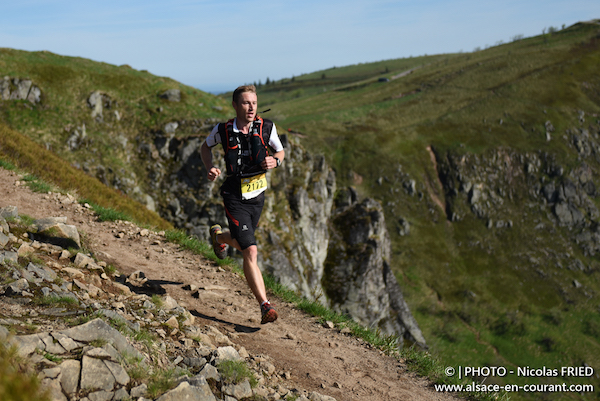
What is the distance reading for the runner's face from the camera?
258 inches

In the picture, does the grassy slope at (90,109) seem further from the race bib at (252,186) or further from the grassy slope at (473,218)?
the grassy slope at (473,218)

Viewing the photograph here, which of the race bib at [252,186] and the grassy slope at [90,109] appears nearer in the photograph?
the race bib at [252,186]

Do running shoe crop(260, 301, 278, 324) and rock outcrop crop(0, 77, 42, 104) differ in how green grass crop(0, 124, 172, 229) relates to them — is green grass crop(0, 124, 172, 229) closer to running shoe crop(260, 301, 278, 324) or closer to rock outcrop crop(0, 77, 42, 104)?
running shoe crop(260, 301, 278, 324)

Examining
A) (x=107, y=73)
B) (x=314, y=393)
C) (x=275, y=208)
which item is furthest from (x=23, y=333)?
(x=107, y=73)

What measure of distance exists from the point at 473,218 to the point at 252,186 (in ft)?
258

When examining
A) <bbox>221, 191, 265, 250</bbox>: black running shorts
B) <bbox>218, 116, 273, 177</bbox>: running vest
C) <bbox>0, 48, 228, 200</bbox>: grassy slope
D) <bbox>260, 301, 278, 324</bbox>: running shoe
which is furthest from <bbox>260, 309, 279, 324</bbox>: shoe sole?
<bbox>0, 48, 228, 200</bbox>: grassy slope

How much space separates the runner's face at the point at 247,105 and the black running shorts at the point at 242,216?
4.62 feet

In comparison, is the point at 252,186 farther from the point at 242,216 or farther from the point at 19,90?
the point at 19,90

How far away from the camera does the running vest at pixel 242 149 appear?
267 inches

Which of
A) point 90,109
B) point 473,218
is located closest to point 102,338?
point 90,109

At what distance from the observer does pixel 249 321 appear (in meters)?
7.18

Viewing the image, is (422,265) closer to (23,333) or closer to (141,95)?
(141,95)

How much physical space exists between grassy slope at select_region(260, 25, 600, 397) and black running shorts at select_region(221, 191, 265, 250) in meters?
43.9

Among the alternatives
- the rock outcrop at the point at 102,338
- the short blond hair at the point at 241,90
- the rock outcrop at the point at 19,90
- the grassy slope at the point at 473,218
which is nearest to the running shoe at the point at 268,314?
the rock outcrop at the point at 102,338
